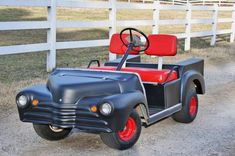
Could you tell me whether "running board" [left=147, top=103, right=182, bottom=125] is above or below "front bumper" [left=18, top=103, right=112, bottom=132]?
below

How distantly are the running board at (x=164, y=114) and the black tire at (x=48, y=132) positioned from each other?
0.90 meters

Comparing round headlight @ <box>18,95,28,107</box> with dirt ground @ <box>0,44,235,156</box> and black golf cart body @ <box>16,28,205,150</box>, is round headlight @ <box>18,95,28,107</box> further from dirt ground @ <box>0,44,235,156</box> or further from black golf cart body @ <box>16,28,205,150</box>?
dirt ground @ <box>0,44,235,156</box>

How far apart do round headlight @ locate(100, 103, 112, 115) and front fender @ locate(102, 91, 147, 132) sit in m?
0.03

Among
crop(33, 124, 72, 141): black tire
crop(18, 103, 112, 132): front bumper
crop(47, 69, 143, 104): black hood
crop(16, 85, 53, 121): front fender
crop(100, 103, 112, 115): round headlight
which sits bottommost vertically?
crop(33, 124, 72, 141): black tire

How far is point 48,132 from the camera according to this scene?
4727 mm

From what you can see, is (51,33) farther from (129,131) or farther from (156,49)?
(129,131)

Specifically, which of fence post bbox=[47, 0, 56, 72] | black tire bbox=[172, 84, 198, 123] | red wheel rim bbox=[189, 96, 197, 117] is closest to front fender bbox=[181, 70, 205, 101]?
black tire bbox=[172, 84, 198, 123]

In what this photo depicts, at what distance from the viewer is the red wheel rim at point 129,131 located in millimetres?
4508

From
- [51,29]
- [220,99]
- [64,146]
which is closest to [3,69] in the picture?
[51,29]

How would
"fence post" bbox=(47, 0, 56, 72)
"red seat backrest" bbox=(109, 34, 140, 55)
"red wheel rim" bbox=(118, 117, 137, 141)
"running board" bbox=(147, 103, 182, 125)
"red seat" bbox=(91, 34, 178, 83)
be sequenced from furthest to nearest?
"fence post" bbox=(47, 0, 56, 72), "red seat backrest" bbox=(109, 34, 140, 55), "red seat" bbox=(91, 34, 178, 83), "running board" bbox=(147, 103, 182, 125), "red wheel rim" bbox=(118, 117, 137, 141)

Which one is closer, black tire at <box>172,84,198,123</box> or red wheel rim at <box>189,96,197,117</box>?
black tire at <box>172,84,198,123</box>

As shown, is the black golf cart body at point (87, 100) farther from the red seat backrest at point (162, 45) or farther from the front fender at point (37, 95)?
the red seat backrest at point (162, 45)

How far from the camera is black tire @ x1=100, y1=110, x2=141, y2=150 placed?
14.3ft

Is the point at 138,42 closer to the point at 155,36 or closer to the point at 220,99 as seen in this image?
the point at 155,36
